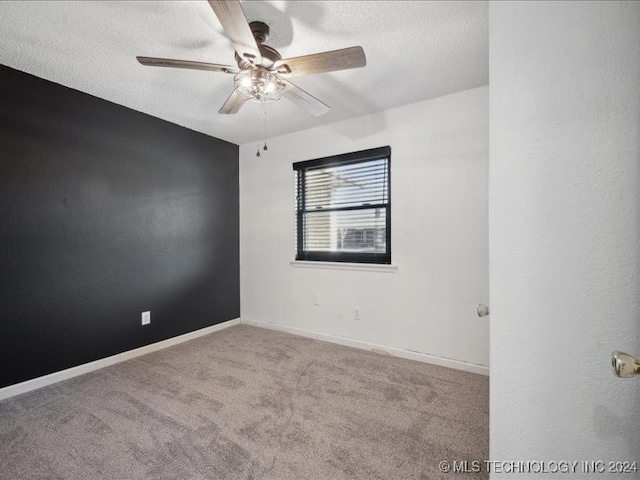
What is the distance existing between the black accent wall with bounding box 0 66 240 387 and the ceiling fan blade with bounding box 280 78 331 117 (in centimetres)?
185

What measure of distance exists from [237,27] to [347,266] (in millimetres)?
2251

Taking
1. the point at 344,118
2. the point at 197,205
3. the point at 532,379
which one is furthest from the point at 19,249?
the point at 532,379

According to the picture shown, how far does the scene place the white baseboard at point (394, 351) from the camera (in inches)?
94.5

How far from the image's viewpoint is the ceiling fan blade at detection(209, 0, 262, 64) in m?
1.13

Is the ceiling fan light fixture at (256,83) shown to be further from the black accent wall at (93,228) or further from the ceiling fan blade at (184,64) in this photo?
the black accent wall at (93,228)

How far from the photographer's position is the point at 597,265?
82 centimetres

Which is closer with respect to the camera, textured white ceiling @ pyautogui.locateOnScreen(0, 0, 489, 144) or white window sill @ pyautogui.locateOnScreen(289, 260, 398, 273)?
textured white ceiling @ pyautogui.locateOnScreen(0, 0, 489, 144)

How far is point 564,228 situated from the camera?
0.85 meters

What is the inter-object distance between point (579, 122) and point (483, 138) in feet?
5.55

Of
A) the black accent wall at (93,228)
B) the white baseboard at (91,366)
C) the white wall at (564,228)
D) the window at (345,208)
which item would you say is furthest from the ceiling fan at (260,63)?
the white baseboard at (91,366)

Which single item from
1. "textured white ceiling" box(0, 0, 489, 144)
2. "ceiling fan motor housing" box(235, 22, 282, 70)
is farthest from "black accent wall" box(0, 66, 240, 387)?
"ceiling fan motor housing" box(235, 22, 282, 70)

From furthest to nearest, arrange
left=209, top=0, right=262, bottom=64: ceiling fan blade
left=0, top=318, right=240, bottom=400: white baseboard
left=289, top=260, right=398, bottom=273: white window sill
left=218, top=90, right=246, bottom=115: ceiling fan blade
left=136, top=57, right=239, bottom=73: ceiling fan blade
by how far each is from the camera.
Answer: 1. left=289, top=260, right=398, bottom=273: white window sill
2. left=0, top=318, right=240, bottom=400: white baseboard
3. left=218, top=90, right=246, bottom=115: ceiling fan blade
4. left=136, top=57, right=239, bottom=73: ceiling fan blade
5. left=209, top=0, right=262, bottom=64: ceiling fan blade

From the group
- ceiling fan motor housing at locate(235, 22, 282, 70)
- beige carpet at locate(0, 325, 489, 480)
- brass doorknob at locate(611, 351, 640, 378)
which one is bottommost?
beige carpet at locate(0, 325, 489, 480)

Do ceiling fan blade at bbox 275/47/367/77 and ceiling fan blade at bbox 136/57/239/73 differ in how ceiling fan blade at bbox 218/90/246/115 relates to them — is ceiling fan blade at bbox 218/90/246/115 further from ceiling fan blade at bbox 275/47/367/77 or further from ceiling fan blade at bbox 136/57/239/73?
ceiling fan blade at bbox 275/47/367/77
